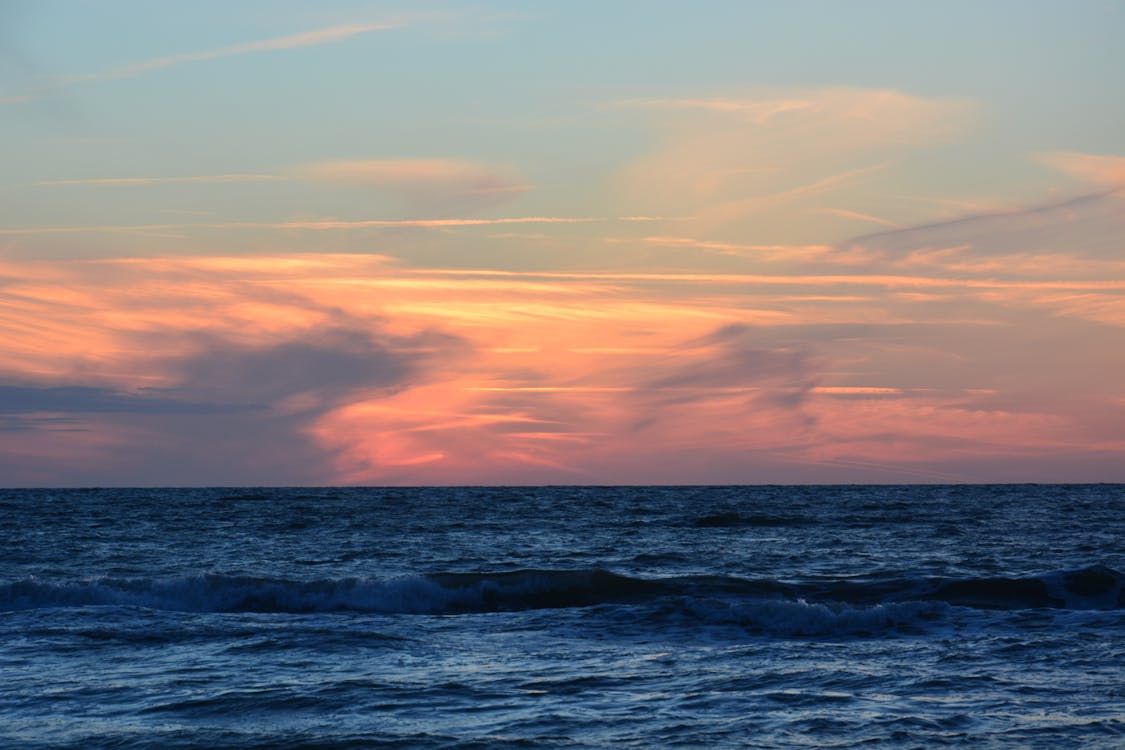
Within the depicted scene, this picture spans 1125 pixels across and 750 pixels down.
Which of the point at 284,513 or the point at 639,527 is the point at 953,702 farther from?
the point at 284,513

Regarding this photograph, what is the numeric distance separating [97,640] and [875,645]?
520 inches

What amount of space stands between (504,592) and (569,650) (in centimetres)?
851

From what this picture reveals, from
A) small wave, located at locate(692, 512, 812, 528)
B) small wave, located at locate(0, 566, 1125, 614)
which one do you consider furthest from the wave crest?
small wave, located at locate(692, 512, 812, 528)

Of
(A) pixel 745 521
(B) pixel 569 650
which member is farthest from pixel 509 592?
(A) pixel 745 521

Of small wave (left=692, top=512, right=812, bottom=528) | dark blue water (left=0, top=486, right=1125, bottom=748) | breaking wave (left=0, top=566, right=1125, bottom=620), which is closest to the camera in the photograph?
dark blue water (left=0, top=486, right=1125, bottom=748)

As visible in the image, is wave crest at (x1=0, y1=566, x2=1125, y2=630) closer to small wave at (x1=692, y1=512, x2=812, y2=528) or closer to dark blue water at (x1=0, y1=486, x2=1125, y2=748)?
dark blue water at (x1=0, y1=486, x2=1125, y2=748)

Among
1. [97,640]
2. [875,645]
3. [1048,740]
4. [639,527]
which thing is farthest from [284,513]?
[1048,740]

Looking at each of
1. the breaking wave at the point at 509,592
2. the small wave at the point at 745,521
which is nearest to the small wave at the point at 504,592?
the breaking wave at the point at 509,592

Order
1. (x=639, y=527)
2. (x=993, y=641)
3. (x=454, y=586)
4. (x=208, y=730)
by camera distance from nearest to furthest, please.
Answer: (x=208, y=730)
(x=993, y=641)
(x=454, y=586)
(x=639, y=527)

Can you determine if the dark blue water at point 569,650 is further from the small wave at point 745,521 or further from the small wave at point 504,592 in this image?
the small wave at point 745,521

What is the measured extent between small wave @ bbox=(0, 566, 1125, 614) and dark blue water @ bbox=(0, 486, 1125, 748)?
0.28 feet

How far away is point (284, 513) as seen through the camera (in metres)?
70.3

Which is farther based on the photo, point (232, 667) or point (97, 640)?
point (97, 640)

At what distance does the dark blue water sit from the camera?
1172 cm
